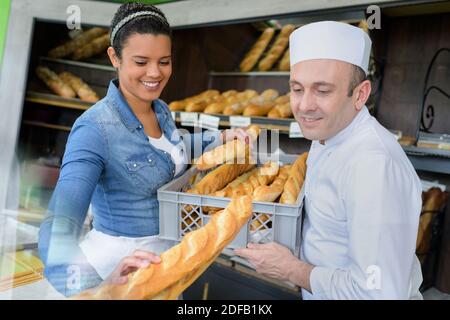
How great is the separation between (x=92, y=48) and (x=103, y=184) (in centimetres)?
132

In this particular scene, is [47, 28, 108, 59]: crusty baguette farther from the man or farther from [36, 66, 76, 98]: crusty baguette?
the man

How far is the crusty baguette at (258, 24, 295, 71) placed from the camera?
84.2 inches

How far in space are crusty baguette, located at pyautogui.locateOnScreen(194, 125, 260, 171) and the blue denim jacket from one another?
95 millimetres

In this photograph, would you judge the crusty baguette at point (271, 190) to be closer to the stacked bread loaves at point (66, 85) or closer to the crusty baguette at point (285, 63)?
the crusty baguette at point (285, 63)

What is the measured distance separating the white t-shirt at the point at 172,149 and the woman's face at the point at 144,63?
0.13 metres

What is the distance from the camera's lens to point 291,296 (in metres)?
1.86

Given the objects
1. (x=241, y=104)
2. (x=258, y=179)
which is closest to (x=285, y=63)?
(x=241, y=104)

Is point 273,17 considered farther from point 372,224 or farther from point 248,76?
point 372,224

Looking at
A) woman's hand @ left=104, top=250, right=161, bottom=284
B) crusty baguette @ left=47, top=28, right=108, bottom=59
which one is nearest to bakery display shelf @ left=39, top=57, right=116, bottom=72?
crusty baguette @ left=47, top=28, right=108, bottom=59

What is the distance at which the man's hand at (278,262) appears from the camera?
905mm

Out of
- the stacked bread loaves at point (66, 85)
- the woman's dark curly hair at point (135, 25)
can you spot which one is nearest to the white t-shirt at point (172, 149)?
the woman's dark curly hair at point (135, 25)

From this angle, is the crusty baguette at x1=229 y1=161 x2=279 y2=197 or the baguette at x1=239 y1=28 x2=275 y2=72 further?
the baguette at x1=239 y1=28 x2=275 y2=72

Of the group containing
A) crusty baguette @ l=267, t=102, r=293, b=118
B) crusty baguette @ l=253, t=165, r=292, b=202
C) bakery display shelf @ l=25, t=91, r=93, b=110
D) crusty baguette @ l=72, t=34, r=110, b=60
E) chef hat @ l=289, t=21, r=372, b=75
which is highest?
crusty baguette @ l=72, t=34, r=110, b=60

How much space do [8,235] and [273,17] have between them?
1249 mm
